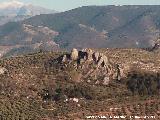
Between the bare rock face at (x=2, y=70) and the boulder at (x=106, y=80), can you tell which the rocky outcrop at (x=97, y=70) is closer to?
the boulder at (x=106, y=80)

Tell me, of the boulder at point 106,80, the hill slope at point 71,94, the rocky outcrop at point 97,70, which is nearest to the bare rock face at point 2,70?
the hill slope at point 71,94

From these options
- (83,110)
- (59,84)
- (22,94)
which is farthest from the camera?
(59,84)

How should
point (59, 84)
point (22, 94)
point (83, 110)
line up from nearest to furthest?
point (83, 110)
point (22, 94)
point (59, 84)

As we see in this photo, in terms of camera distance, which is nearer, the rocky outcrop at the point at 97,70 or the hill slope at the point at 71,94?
the hill slope at the point at 71,94

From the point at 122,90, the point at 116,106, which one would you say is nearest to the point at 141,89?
the point at 122,90

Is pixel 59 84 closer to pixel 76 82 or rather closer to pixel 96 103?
pixel 76 82

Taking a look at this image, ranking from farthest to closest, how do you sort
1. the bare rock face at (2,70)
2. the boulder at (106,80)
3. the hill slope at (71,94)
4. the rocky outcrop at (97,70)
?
the bare rock face at (2,70), the rocky outcrop at (97,70), the boulder at (106,80), the hill slope at (71,94)

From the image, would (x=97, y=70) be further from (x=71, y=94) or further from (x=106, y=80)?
(x=71, y=94)

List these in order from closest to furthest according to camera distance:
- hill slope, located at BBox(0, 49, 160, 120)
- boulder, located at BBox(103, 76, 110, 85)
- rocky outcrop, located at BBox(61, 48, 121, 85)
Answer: hill slope, located at BBox(0, 49, 160, 120) → boulder, located at BBox(103, 76, 110, 85) → rocky outcrop, located at BBox(61, 48, 121, 85)

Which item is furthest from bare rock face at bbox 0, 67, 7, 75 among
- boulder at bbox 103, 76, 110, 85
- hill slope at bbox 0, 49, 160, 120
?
boulder at bbox 103, 76, 110, 85

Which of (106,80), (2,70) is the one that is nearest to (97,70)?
(106,80)

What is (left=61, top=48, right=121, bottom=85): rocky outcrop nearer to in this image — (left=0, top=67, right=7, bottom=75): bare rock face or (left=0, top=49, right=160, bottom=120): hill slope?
(left=0, top=49, right=160, bottom=120): hill slope

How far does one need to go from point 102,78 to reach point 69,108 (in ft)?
106

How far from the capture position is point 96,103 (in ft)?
561
